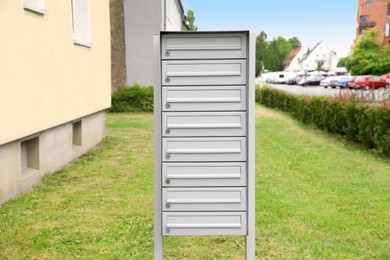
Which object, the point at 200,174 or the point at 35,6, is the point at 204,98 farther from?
the point at 35,6

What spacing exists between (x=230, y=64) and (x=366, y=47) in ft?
187

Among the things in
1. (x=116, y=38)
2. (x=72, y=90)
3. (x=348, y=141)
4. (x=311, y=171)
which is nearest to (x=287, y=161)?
(x=311, y=171)

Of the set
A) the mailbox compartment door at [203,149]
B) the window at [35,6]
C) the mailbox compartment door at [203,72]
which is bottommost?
the mailbox compartment door at [203,149]

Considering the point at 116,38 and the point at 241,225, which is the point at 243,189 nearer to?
the point at 241,225

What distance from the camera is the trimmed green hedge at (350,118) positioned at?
9.03 metres

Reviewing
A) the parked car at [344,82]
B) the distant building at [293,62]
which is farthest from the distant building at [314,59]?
the parked car at [344,82]

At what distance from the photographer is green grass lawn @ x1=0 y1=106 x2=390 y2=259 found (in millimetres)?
4066

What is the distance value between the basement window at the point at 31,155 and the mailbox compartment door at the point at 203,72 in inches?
164

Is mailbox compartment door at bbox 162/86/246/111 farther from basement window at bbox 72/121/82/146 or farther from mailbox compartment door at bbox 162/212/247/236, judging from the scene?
basement window at bbox 72/121/82/146

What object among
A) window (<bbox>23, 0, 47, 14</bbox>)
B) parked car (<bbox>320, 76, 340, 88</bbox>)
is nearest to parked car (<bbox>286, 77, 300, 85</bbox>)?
parked car (<bbox>320, 76, 340, 88</bbox>)

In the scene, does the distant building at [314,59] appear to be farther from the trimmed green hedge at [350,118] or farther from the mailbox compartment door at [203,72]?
the mailbox compartment door at [203,72]

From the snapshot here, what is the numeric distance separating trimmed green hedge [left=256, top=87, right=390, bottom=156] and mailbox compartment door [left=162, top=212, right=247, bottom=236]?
6.68 m

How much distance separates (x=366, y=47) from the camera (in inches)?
2175

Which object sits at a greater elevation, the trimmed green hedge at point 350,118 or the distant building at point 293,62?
the distant building at point 293,62
